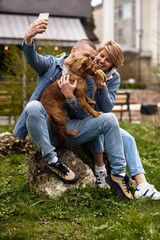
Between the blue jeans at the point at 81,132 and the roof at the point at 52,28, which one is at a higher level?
the roof at the point at 52,28

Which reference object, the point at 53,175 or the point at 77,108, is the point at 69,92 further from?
the point at 53,175

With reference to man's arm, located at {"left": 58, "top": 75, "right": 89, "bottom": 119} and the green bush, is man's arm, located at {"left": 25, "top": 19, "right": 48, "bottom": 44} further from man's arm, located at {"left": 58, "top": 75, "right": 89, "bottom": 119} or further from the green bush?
the green bush

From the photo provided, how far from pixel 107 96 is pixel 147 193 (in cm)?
113

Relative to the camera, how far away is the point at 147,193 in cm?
356

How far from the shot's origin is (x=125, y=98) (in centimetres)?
1187

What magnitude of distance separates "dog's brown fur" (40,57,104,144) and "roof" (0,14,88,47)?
32.5ft

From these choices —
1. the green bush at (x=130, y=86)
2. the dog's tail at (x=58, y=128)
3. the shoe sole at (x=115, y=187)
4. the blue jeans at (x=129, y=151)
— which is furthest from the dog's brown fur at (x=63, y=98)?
the green bush at (x=130, y=86)

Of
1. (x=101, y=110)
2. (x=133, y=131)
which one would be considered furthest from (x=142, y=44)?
(x=101, y=110)

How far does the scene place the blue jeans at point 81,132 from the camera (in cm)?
334

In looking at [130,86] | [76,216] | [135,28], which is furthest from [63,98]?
[135,28]

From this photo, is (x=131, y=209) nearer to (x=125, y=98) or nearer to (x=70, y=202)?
(x=70, y=202)

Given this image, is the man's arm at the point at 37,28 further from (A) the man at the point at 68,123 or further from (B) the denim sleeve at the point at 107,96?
(B) the denim sleeve at the point at 107,96

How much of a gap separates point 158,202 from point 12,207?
4.85ft

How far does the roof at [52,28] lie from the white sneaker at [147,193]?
1038 cm
